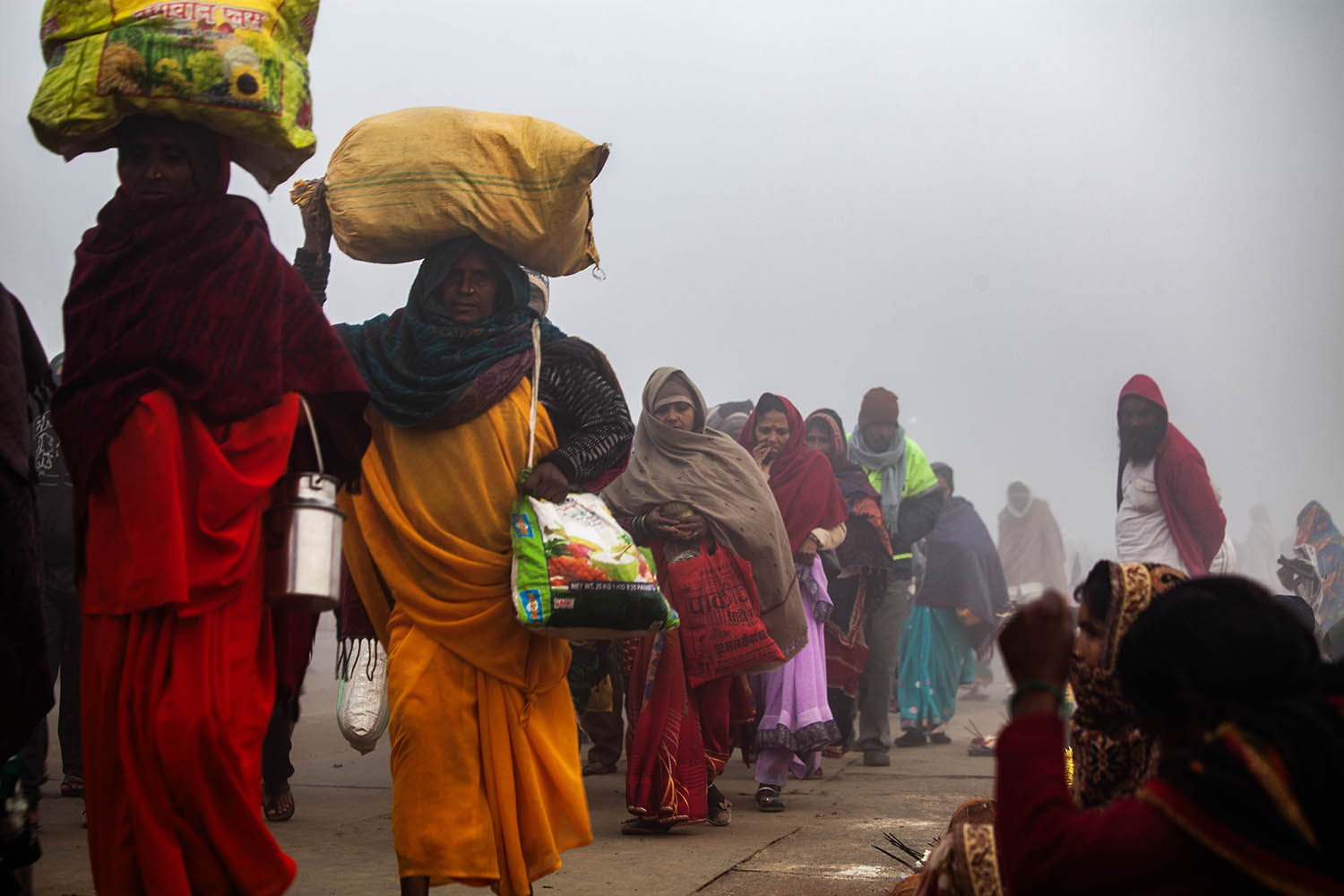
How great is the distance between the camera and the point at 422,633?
4.02 m

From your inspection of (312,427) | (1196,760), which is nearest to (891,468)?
(312,427)

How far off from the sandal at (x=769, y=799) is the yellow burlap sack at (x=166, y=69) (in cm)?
453

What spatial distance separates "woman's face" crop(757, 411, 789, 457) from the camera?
8.66 metres

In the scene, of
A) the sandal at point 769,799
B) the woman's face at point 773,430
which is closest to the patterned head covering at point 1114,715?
the sandal at point 769,799

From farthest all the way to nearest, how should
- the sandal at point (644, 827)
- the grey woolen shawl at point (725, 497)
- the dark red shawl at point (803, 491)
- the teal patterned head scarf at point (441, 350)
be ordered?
the dark red shawl at point (803, 491) < the grey woolen shawl at point (725, 497) < the sandal at point (644, 827) < the teal patterned head scarf at point (441, 350)

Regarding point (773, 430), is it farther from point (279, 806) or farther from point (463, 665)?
point (463, 665)

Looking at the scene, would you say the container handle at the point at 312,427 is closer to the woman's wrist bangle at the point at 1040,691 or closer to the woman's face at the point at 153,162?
the woman's face at the point at 153,162

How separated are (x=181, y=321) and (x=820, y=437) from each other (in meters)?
7.48

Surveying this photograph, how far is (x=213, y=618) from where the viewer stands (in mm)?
3041

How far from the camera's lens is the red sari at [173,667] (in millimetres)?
2887

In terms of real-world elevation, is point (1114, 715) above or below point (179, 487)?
below

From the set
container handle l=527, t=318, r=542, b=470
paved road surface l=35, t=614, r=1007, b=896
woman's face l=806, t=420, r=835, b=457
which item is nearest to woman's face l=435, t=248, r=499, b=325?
container handle l=527, t=318, r=542, b=470

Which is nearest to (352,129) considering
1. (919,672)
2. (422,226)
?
(422,226)

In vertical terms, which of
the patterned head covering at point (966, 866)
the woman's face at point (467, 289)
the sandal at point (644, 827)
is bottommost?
the sandal at point (644, 827)
